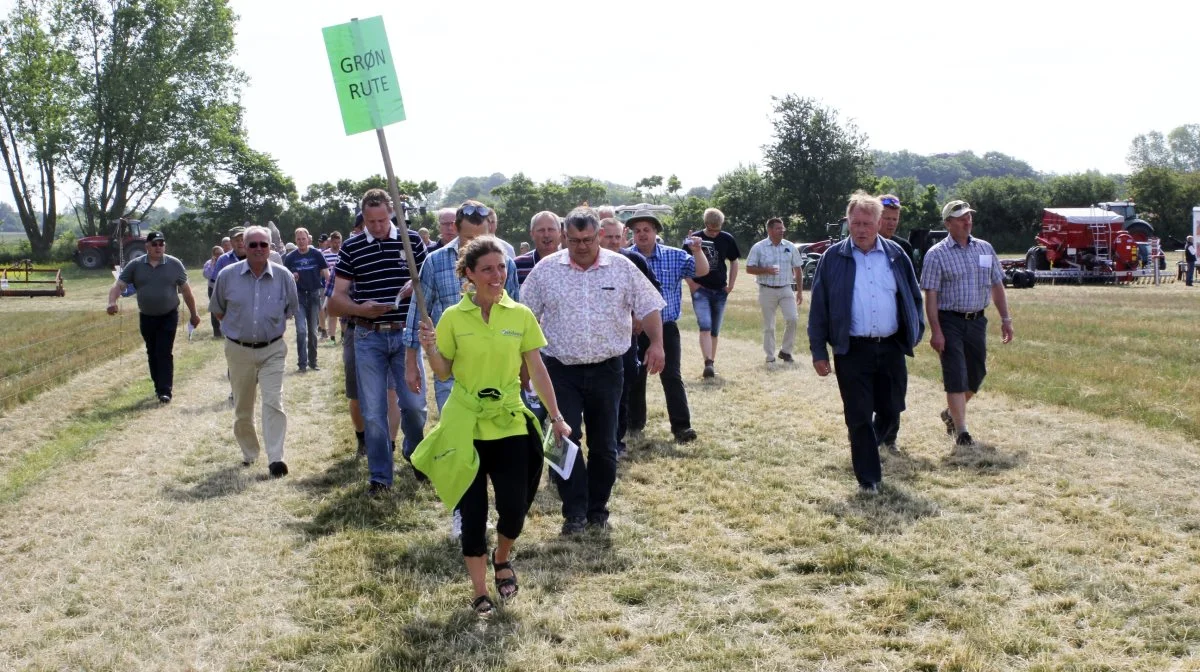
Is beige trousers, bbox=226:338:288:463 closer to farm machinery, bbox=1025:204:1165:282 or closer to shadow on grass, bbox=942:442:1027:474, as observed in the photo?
shadow on grass, bbox=942:442:1027:474

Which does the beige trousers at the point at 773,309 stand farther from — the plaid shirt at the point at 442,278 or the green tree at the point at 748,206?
the green tree at the point at 748,206

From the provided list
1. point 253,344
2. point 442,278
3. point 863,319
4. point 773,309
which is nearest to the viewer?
point 442,278

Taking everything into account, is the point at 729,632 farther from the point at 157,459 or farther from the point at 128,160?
the point at 128,160

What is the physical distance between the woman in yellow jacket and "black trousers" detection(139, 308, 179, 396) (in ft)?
25.4

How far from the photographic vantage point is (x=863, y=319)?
6.74 m

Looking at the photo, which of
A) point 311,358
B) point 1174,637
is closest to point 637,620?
point 1174,637

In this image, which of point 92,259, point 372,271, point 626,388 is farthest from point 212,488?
point 92,259

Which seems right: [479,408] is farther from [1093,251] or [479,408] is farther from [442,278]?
[1093,251]

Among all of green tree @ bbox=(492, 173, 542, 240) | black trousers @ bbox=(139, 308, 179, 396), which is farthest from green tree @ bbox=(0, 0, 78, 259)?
black trousers @ bbox=(139, 308, 179, 396)

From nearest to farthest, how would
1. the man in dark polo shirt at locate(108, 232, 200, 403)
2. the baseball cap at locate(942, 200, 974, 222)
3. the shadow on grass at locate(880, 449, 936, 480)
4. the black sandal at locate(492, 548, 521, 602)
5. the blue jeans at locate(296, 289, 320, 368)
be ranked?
the black sandal at locate(492, 548, 521, 602) < the shadow on grass at locate(880, 449, 936, 480) < the baseball cap at locate(942, 200, 974, 222) < the man in dark polo shirt at locate(108, 232, 200, 403) < the blue jeans at locate(296, 289, 320, 368)

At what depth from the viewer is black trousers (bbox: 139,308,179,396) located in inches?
450

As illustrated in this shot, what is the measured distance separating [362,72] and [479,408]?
78.1 inches

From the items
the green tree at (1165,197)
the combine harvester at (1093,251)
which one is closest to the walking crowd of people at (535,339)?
the combine harvester at (1093,251)

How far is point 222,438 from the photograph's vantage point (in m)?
9.39
